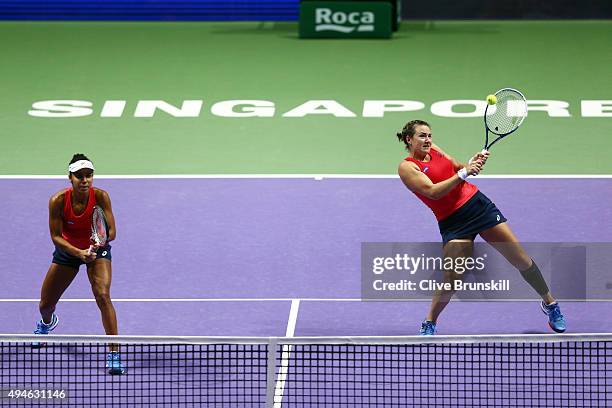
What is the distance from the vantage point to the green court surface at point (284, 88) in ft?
55.0

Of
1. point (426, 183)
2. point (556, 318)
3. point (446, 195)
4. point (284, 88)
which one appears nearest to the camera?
point (426, 183)

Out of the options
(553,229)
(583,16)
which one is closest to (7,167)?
(553,229)

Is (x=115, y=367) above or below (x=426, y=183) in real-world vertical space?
below

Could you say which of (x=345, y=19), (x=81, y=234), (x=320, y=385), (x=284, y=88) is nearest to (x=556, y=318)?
(x=320, y=385)

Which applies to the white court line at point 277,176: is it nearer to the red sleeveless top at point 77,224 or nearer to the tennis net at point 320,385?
the red sleeveless top at point 77,224

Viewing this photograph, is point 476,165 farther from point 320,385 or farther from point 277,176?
point 277,176

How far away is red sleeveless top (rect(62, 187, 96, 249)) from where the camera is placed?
33.7 ft

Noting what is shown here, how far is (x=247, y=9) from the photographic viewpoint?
83.8 ft

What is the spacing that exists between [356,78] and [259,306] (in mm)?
9498

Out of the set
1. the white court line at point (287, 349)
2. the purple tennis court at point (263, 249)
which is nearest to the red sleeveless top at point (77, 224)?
the purple tennis court at point (263, 249)

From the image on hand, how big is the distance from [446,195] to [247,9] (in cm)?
1555

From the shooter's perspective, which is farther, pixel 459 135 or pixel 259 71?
pixel 259 71

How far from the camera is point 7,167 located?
16.3 m

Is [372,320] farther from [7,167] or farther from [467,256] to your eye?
[7,167]
